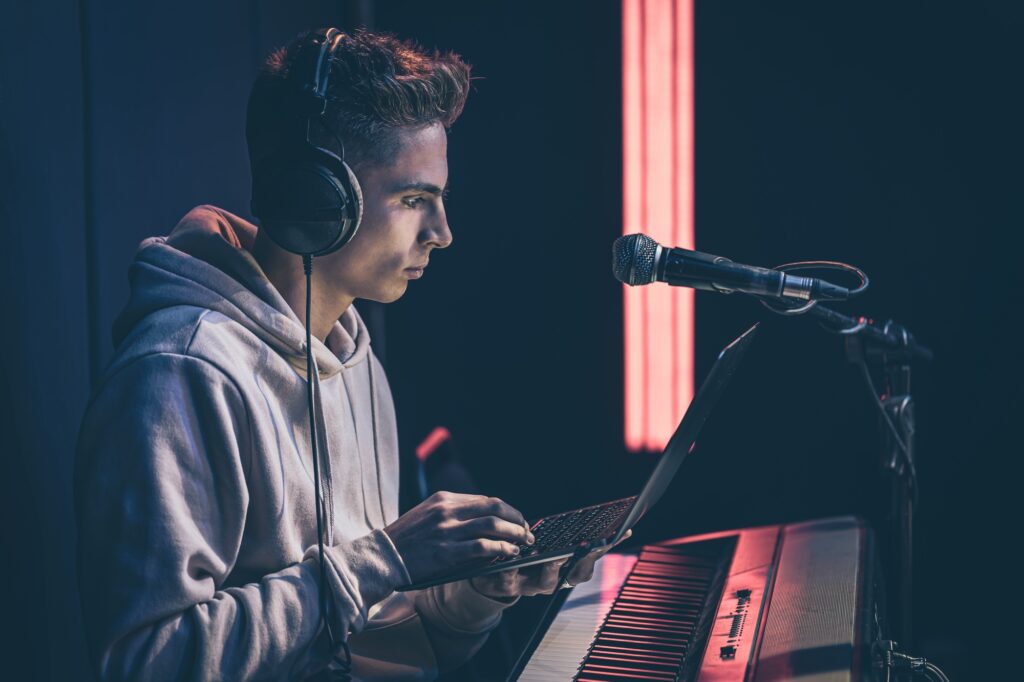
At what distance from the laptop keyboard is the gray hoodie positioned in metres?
0.17

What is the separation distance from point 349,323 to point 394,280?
0.24 m

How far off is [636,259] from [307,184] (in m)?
0.42

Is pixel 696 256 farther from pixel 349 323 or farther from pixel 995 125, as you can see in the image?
pixel 995 125

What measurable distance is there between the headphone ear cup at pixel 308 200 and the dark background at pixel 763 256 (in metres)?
1.15

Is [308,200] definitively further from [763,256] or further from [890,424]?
[763,256]

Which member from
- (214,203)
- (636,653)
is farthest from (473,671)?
(214,203)

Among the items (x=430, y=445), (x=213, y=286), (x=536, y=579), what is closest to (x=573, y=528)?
(x=536, y=579)

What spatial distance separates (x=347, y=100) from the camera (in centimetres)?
129

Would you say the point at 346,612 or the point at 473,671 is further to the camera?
the point at 473,671

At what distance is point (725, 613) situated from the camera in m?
1.27

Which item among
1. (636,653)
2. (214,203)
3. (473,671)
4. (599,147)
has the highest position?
(599,147)

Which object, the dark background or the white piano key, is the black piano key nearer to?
the white piano key

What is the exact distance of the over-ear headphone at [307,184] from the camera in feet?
3.79

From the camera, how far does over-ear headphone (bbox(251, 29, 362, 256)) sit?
115 centimetres
